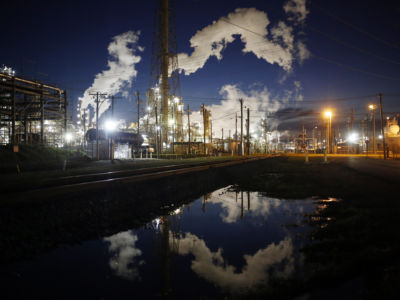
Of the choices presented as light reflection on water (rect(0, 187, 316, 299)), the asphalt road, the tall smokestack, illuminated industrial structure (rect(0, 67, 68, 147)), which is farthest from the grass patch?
the tall smokestack

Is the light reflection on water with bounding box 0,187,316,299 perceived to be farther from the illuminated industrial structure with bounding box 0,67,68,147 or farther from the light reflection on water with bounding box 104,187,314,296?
the illuminated industrial structure with bounding box 0,67,68,147

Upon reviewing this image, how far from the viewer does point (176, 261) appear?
5512mm

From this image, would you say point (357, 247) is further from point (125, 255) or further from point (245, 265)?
point (125, 255)

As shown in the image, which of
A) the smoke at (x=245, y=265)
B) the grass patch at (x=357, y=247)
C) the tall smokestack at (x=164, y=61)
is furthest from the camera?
the tall smokestack at (x=164, y=61)

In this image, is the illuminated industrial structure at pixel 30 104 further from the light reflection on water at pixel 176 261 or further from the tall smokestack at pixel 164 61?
the light reflection on water at pixel 176 261

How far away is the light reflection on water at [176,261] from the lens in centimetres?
442

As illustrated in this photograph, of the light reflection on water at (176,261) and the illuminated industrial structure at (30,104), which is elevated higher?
the illuminated industrial structure at (30,104)

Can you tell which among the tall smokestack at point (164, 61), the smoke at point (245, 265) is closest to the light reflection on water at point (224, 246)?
the smoke at point (245, 265)

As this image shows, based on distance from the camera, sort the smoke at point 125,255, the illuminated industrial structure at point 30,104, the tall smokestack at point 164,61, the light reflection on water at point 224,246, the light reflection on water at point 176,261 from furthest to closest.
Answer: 1. the tall smokestack at point 164,61
2. the illuminated industrial structure at point 30,104
3. the smoke at point 125,255
4. the light reflection on water at point 224,246
5. the light reflection on water at point 176,261

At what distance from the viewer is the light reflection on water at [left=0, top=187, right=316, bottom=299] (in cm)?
442

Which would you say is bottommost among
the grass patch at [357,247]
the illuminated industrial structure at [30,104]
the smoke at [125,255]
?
the smoke at [125,255]

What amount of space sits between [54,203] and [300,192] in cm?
1121

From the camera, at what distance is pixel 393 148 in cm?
4256

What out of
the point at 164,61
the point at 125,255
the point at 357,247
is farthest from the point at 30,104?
the point at 357,247
